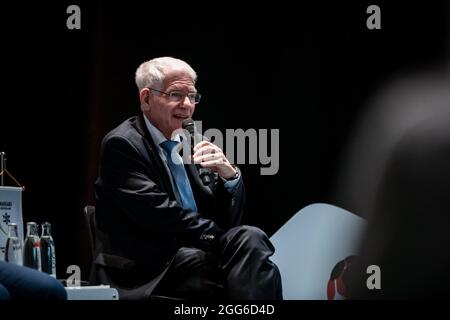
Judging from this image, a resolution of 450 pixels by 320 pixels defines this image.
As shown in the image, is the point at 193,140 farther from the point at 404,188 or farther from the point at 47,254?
the point at 404,188

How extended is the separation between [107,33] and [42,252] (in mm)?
1654

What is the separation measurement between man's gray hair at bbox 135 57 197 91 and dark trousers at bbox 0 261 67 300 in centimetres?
144

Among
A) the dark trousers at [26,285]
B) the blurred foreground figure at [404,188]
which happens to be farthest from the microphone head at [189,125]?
the blurred foreground figure at [404,188]

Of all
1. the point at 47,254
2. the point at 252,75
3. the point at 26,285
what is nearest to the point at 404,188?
the point at 252,75

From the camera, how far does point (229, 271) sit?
2.97 m

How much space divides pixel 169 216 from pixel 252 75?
164 cm

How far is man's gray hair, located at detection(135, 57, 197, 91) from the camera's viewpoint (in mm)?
3500

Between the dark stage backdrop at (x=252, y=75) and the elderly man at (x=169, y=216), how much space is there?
2.84 ft

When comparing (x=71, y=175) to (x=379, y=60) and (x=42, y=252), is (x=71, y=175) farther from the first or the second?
(x=379, y=60)

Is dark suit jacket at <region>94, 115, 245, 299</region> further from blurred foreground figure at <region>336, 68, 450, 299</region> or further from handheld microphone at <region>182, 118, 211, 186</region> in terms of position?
blurred foreground figure at <region>336, 68, 450, 299</region>

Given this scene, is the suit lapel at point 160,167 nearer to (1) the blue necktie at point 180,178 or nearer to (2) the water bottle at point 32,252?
(1) the blue necktie at point 180,178

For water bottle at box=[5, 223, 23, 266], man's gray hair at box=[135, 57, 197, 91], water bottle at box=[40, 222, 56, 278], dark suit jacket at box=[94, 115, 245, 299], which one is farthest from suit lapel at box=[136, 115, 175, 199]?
water bottle at box=[5, 223, 23, 266]

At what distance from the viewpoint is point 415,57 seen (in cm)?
442

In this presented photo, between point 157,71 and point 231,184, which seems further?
point 157,71
